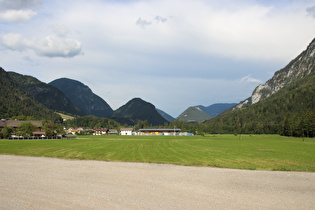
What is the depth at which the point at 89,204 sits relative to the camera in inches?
422

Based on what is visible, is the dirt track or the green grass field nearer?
the dirt track

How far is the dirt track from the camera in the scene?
10.9 m

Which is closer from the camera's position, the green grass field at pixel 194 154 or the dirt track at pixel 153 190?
the dirt track at pixel 153 190

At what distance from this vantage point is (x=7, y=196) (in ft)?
38.8

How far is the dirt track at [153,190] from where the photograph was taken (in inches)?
430

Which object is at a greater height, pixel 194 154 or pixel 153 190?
pixel 153 190

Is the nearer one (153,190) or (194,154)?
(153,190)

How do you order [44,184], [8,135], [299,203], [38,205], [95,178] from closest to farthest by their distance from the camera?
[38,205], [299,203], [44,184], [95,178], [8,135]

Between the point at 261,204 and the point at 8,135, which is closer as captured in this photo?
the point at 261,204

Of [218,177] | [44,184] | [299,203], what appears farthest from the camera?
[218,177]

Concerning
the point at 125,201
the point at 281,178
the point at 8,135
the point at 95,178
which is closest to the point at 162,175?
the point at 95,178

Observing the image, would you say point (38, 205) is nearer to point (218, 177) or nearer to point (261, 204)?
point (261, 204)

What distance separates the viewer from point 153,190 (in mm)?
13312

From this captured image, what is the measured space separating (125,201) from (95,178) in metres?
5.75
